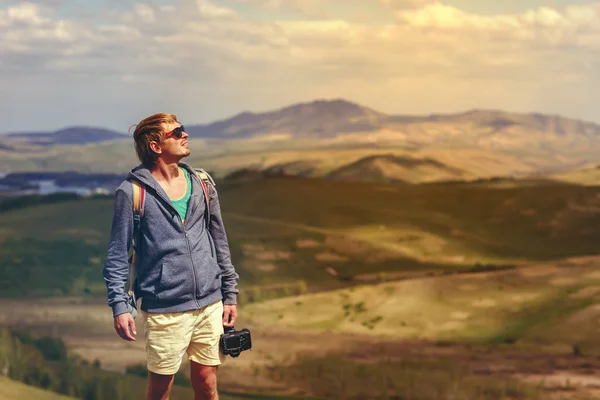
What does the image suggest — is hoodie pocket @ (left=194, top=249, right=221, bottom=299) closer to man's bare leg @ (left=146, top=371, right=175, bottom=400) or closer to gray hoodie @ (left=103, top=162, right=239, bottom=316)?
gray hoodie @ (left=103, top=162, right=239, bottom=316)

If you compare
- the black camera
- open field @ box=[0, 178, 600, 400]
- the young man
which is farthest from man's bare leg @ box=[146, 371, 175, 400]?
open field @ box=[0, 178, 600, 400]

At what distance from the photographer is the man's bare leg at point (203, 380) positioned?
3.69 meters

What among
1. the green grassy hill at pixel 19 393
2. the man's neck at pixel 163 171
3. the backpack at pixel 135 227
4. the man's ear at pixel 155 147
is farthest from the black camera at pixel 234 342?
the green grassy hill at pixel 19 393

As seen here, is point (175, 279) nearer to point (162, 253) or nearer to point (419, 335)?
point (162, 253)

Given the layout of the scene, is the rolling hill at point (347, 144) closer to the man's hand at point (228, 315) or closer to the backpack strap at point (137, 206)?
the man's hand at point (228, 315)

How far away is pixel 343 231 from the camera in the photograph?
1252 cm

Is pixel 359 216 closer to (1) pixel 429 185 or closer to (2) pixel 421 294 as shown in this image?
(1) pixel 429 185

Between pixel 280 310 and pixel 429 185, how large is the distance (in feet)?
9.94

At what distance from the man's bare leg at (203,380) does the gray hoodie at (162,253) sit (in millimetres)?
235

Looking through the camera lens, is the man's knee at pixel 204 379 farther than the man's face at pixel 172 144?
Yes

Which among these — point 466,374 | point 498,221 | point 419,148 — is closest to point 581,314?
point 466,374

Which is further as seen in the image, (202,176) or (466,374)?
(466,374)

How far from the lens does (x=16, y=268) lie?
38.5 feet

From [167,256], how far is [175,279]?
81 mm
